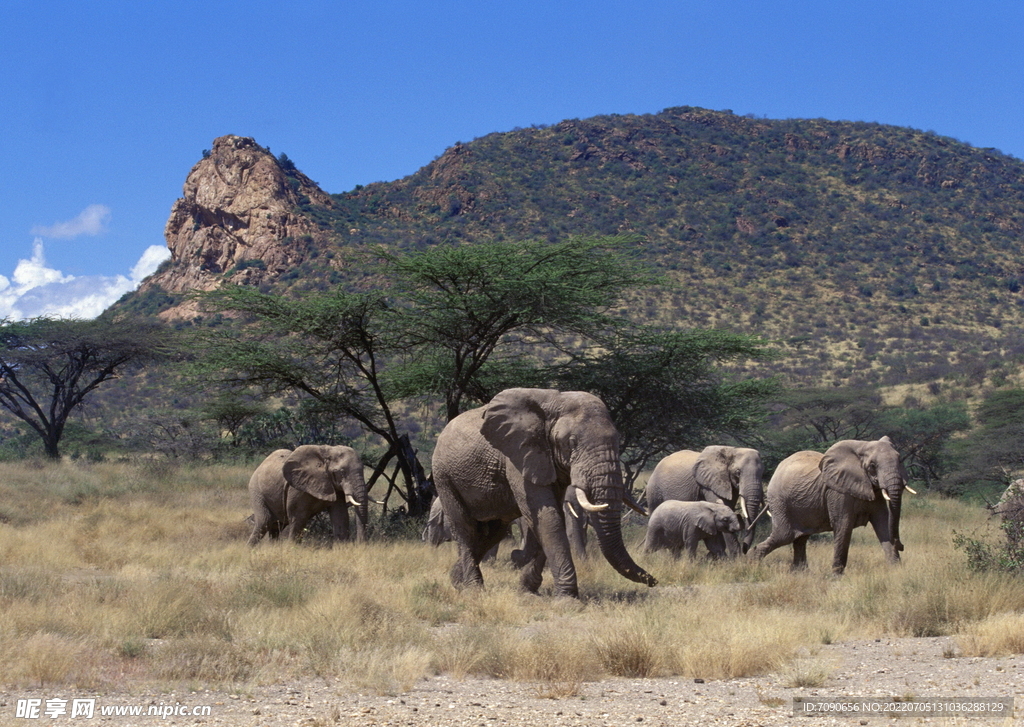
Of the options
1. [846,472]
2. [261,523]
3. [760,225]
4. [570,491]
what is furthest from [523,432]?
[760,225]

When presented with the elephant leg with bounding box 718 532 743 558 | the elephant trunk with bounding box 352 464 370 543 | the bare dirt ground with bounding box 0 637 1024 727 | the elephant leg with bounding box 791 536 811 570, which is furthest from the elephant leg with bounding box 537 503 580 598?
the elephant trunk with bounding box 352 464 370 543

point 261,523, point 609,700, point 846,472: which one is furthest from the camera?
point 261,523

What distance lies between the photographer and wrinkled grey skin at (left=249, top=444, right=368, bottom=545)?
54.5 feet

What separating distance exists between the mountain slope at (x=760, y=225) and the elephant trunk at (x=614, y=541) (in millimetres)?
41847

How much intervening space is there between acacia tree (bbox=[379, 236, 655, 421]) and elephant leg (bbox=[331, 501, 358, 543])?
3851mm

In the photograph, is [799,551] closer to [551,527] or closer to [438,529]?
[438,529]

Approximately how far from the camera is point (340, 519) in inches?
677

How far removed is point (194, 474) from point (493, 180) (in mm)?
63361

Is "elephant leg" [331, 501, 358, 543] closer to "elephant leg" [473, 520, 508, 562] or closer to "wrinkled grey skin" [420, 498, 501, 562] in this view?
"wrinkled grey skin" [420, 498, 501, 562]

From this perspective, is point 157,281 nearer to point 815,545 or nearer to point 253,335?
point 253,335

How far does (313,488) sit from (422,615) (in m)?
6.92

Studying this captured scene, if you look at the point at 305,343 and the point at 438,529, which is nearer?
the point at 438,529

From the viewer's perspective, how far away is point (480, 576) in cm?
1213

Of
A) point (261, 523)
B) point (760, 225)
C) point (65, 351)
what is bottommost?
point (261, 523)
